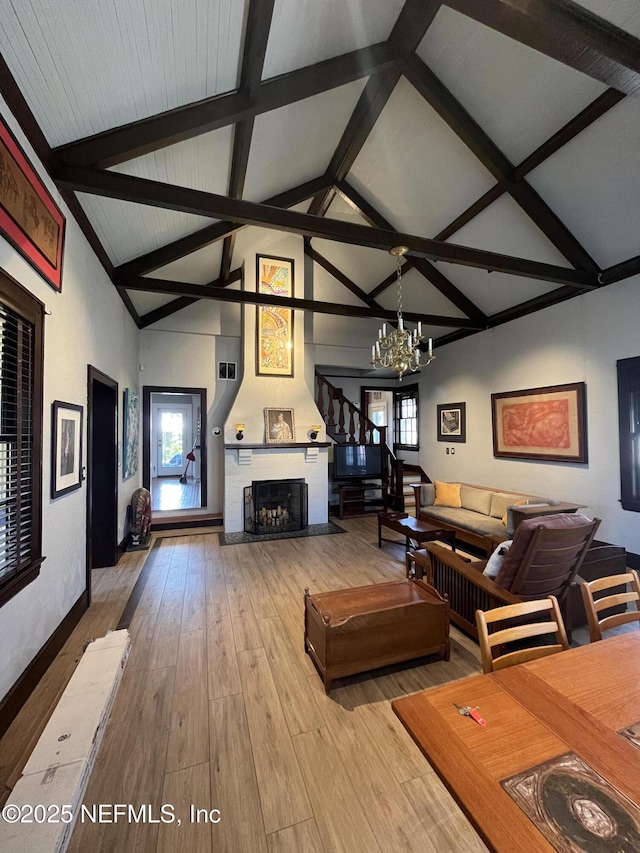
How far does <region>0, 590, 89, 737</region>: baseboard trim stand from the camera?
176 centimetres

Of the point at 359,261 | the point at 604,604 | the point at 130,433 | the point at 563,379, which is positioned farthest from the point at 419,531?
the point at 359,261

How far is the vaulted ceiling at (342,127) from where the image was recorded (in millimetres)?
1849

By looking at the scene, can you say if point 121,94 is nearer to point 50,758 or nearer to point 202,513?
point 50,758

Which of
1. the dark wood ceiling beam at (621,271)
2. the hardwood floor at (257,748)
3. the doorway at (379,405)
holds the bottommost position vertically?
the hardwood floor at (257,748)

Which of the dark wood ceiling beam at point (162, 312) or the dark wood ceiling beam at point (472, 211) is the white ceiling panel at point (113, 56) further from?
the dark wood ceiling beam at point (162, 312)

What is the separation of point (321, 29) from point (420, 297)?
4450 mm

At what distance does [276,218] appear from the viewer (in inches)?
119

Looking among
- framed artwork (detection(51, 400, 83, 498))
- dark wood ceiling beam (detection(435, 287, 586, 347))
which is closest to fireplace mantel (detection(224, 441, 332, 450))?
framed artwork (detection(51, 400, 83, 498))

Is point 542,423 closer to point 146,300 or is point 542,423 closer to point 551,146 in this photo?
point 551,146

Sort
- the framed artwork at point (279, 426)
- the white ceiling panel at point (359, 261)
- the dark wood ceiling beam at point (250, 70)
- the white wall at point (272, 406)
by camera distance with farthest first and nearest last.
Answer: the white ceiling panel at point (359, 261) → the framed artwork at point (279, 426) → the white wall at point (272, 406) → the dark wood ceiling beam at point (250, 70)

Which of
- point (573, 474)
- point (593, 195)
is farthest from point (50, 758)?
point (593, 195)

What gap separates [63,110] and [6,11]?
1.78 feet

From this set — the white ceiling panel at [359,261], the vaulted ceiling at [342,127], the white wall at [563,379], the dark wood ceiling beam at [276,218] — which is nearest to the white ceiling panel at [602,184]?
the vaulted ceiling at [342,127]

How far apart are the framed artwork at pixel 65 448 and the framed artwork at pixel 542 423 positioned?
565 centimetres
